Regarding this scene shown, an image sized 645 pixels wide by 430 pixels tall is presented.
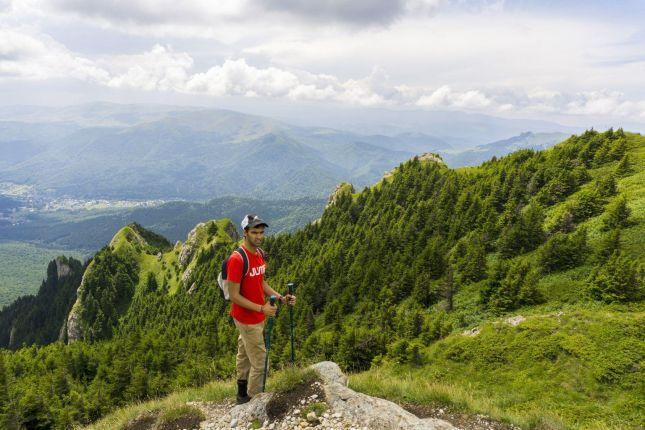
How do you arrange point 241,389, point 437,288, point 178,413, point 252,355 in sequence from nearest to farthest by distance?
point 252,355 → point 178,413 → point 241,389 → point 437,288

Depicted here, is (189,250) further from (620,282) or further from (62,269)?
(620,282)

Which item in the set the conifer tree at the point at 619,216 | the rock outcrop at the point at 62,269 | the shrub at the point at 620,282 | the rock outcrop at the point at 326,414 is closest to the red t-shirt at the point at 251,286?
the rock outcrop at the point at 326,414

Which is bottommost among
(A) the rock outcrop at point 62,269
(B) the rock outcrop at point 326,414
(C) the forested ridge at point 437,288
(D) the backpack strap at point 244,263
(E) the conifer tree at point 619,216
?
(A) the rock outcrop at point 62,269

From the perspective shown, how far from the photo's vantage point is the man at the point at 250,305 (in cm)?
877

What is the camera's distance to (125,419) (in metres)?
10.6

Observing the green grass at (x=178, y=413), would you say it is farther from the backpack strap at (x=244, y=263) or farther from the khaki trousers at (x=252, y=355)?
the backpack strap at (x=244, y=263)

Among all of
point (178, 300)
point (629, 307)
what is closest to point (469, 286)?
point (629, 307)

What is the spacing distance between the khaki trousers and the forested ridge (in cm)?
1145

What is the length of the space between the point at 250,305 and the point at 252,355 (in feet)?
6.51

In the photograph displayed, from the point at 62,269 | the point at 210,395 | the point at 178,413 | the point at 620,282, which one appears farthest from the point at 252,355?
the point at 62,269

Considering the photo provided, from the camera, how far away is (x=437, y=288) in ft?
119

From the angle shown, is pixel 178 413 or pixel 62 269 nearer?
pixel 178 413

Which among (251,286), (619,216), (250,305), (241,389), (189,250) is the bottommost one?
(189,250)

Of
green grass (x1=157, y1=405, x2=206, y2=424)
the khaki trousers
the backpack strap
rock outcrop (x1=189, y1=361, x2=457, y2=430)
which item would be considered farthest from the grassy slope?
the backpack strap
